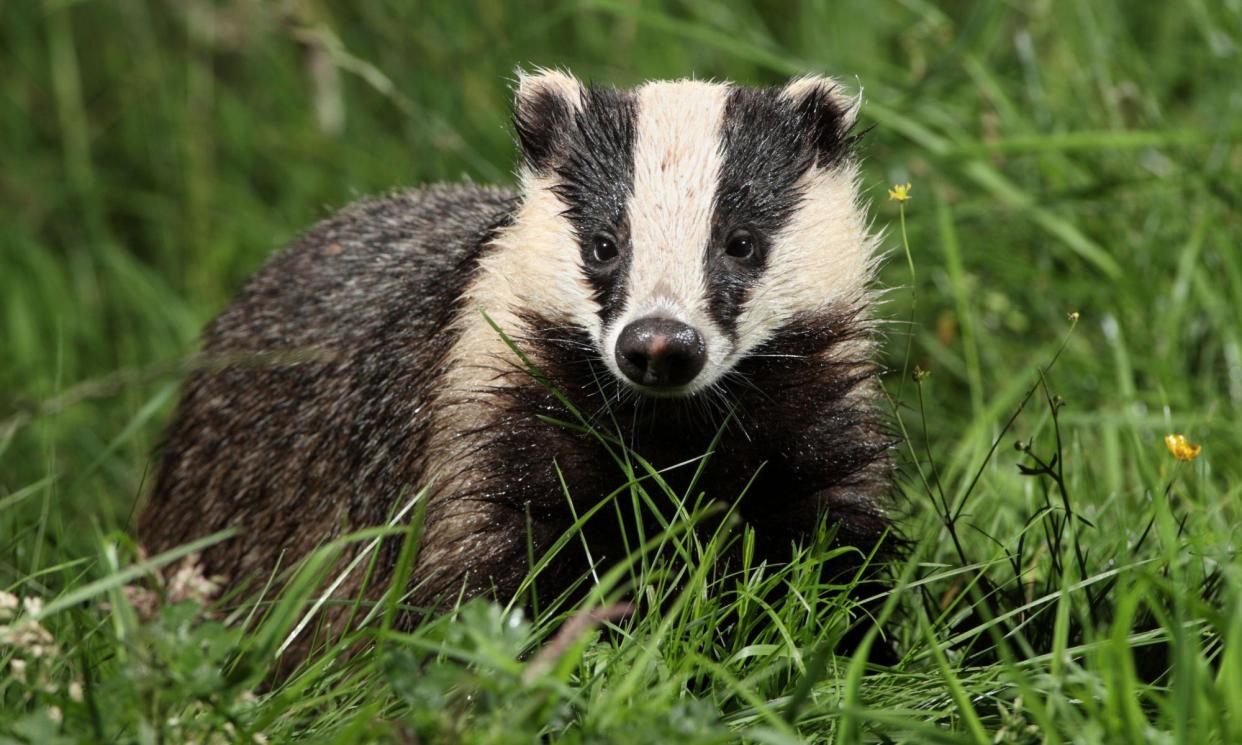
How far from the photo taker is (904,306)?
5.62 m

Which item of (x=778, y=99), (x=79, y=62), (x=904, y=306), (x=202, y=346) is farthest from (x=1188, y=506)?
(x=79, y=62)

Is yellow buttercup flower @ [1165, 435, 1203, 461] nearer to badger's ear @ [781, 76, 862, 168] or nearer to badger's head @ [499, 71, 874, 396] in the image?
badger's head @ [499, 71, 874, 396]

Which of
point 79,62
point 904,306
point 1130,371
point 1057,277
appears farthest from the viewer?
point 79,62

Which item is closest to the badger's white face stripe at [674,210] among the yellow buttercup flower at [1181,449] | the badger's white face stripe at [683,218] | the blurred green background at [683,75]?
the badger's white face stripe at [683,218]

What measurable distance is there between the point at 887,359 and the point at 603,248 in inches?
86.9

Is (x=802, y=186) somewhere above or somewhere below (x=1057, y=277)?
above

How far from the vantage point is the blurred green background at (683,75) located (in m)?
4.68

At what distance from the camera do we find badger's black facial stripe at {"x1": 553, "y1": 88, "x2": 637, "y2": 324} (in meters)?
3.35

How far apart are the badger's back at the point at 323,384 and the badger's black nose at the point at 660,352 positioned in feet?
2.16

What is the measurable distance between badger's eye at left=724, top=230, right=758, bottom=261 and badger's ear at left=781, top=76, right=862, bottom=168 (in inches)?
14.6

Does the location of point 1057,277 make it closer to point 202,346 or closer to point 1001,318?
point 1001,318

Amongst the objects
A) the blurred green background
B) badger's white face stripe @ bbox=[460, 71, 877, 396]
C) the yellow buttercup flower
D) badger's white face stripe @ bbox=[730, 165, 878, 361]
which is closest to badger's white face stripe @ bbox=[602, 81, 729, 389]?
badger's white face stripe @ bbox=[460, 71, 877, 396]

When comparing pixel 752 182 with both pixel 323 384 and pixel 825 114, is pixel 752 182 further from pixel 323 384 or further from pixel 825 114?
pixel 323 384

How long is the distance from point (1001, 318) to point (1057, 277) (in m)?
0.24
